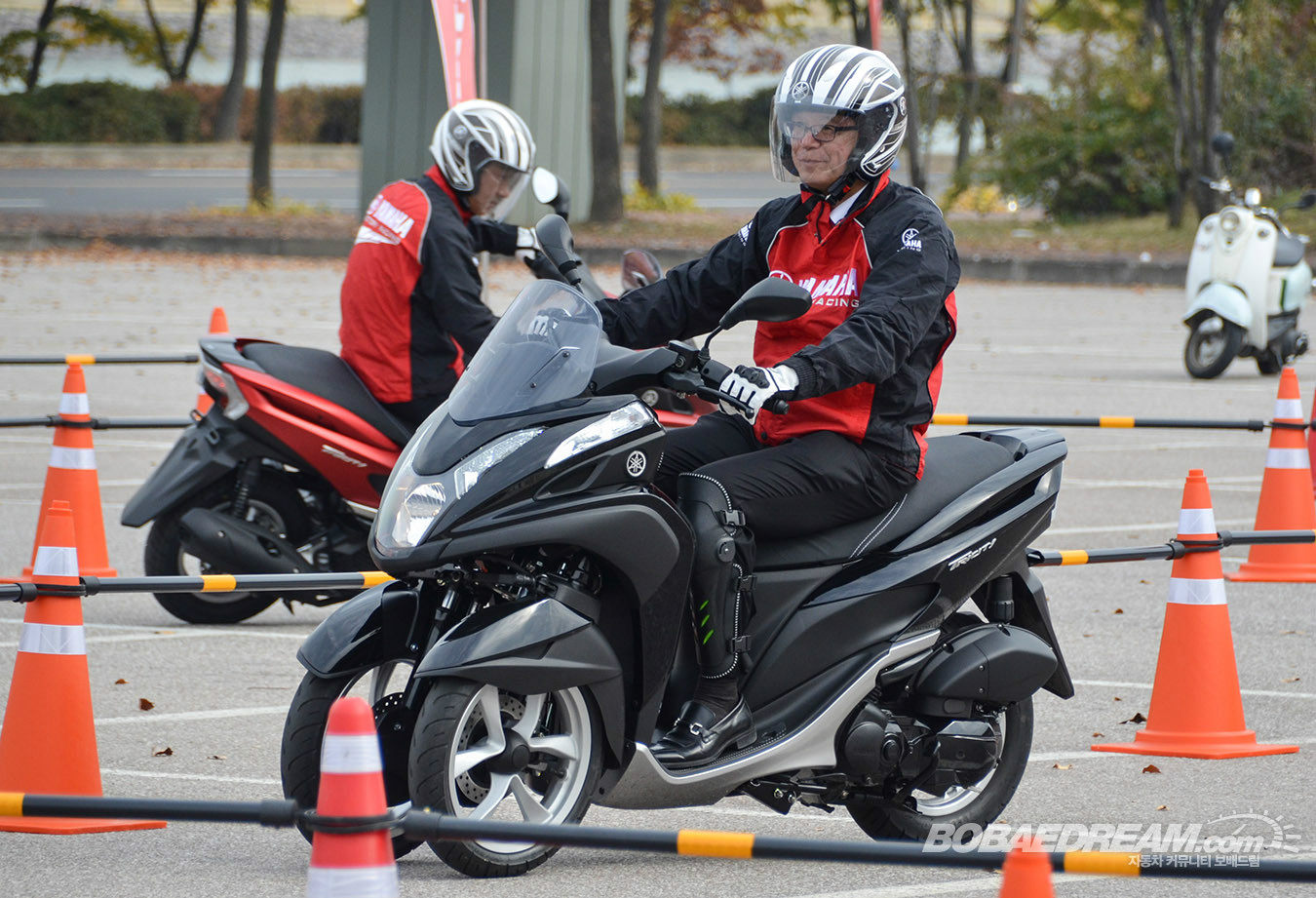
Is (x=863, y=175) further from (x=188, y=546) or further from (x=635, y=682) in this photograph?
(x=188, y=546)

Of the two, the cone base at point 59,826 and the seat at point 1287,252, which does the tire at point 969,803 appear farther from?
the seat at point 1287,252

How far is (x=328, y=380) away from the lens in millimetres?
7328

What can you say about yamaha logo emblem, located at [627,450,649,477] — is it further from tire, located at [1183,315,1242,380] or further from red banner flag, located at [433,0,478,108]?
tire, located at [1183,315,1242,380]

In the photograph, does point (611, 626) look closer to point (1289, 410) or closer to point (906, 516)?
point (906, 516)

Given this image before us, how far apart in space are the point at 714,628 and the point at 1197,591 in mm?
2116

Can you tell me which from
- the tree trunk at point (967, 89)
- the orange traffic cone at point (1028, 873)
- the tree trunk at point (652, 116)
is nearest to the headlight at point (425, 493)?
the orange traffic cone at point (1028, 873)

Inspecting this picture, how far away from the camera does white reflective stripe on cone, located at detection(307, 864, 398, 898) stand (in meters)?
3.05

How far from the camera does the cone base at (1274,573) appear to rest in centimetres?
856

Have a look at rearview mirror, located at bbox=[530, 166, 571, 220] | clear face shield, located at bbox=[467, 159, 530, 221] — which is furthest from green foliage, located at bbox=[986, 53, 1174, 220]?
rearview mirror, located at bbox=[530, 166, 571, 220]

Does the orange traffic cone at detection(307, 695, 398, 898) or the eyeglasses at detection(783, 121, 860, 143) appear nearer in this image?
the orange traffic cone at detection(307, 695, 398, 898)

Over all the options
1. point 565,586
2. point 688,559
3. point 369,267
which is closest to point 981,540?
point 688,559

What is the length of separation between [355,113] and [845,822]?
4614cm

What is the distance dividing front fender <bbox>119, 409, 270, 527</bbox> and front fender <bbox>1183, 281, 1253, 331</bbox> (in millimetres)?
10522

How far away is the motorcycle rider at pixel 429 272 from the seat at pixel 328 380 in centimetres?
6
